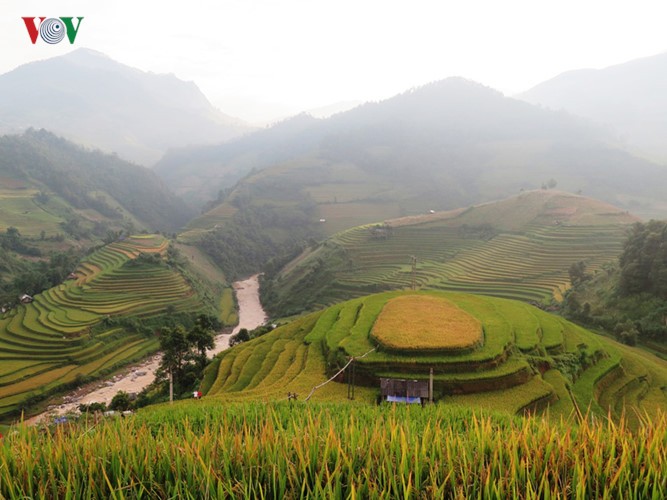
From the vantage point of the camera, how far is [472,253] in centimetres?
5175

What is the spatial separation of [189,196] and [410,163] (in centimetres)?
8649

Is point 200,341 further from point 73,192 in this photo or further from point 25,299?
point 73,192

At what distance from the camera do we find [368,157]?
420ft

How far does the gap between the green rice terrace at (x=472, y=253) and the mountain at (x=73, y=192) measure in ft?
151

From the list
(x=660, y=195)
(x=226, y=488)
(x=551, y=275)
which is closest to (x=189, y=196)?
(x=551, y=275)

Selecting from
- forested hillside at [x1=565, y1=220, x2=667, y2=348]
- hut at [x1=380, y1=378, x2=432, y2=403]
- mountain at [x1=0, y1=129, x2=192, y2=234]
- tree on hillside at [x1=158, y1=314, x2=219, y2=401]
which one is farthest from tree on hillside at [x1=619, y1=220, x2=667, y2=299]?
mountain at [x1=0, y1=129, x2=192, y2=234]

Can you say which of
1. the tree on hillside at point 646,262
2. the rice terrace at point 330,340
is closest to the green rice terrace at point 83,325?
the rice terrace at point 330,340

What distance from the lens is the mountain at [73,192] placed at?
6888 centimetres

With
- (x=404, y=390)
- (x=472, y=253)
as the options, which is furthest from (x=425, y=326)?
(x=472, y=253)

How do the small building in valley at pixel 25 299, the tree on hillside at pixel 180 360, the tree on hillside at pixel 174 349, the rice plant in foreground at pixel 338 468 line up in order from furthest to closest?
the small building in valley at pixel 25 299 < the tree on hillside at pixel 180 360 < the tree on hillside at pixel 174 349 < the rice plant in foreground at pixel 338 468

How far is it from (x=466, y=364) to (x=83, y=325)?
30.1 metres

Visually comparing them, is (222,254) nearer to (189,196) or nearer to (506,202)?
(506,202)

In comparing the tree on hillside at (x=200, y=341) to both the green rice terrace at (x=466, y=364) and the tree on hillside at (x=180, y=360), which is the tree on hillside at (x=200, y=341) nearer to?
the tree on hillside at (x=180, y=360)

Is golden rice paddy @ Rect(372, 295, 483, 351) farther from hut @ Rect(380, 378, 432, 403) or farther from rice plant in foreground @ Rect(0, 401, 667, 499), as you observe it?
rice plant in foreground @ Rect(0, 401, 667, 499)
